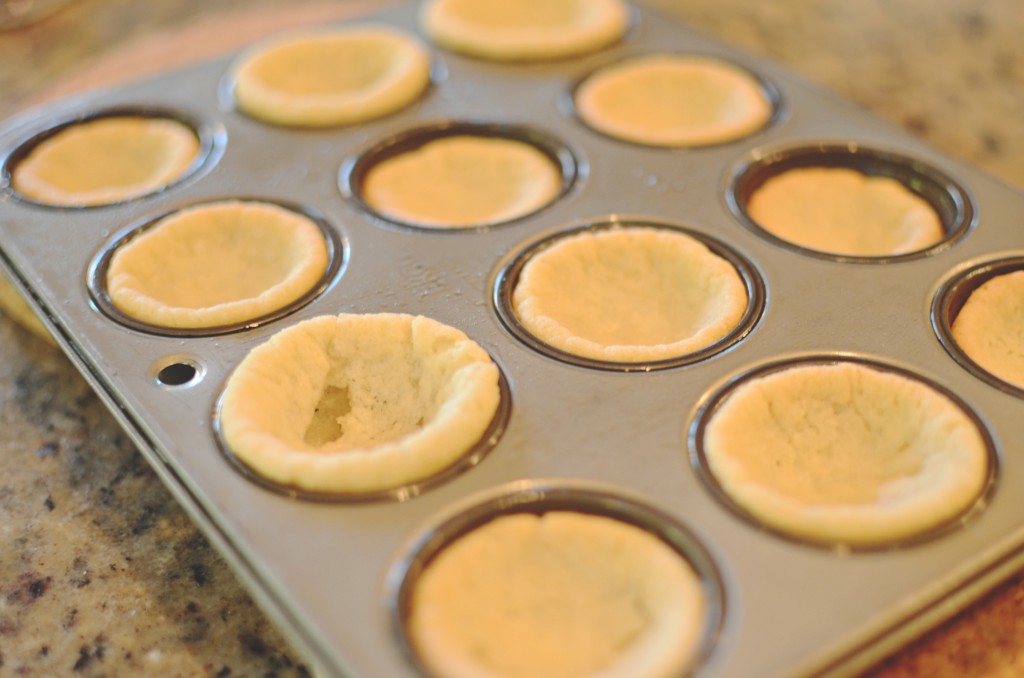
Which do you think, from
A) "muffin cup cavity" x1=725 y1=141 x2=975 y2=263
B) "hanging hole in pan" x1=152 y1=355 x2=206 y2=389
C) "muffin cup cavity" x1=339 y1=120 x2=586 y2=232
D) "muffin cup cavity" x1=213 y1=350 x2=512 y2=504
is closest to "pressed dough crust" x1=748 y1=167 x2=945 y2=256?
"muffin cup cavity" x1=725 y1=141 x2=975 y2=263

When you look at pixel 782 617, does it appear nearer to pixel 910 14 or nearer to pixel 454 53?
pixel 454 53

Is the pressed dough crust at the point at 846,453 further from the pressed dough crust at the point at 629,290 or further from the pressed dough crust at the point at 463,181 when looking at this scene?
the pressed dough crust at the point at 463,181

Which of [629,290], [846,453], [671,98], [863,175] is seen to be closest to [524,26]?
[671,98]

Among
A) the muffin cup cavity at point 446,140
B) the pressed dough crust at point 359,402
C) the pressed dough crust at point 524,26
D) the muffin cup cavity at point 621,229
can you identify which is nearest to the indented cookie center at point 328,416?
the pressed dough crust at point 359,402

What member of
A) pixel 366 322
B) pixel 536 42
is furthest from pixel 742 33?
pixel 366 322

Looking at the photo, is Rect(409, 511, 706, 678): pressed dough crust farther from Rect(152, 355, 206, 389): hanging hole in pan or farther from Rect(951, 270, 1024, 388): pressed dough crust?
Rect(951, 270, 1024, 388): pressed dough crust
